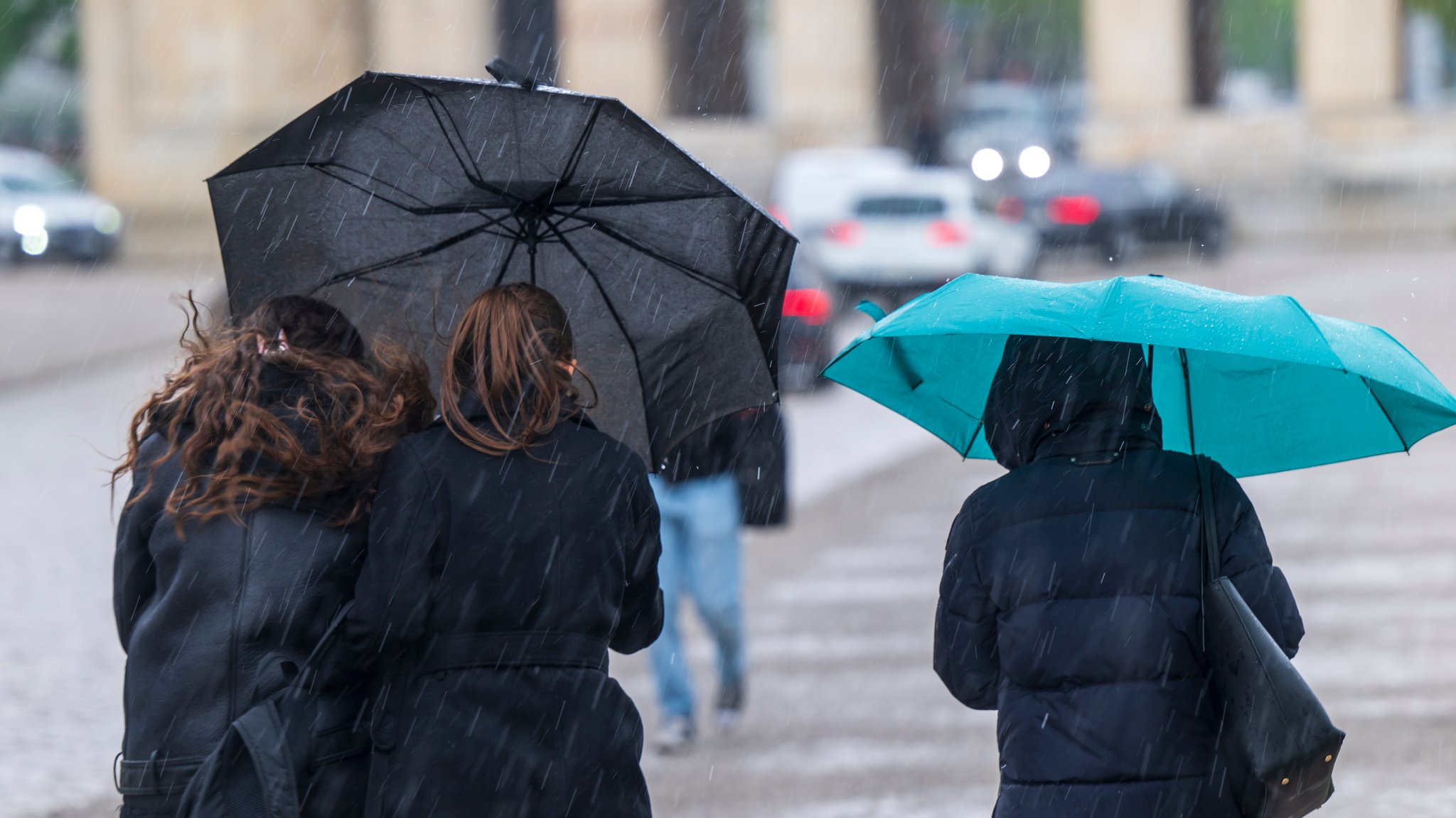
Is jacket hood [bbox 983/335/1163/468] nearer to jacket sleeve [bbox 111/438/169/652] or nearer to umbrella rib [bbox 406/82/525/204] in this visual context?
umbrella rib [bbox 406/82/525/204]

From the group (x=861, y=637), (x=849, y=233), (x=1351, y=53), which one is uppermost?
(x=1351, y=53)

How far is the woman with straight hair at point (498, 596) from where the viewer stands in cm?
339

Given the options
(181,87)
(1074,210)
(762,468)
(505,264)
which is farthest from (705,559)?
(181,87)

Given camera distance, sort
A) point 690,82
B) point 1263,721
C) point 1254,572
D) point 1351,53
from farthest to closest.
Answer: point 690,82, point 1351,53, point 1254,572, point 1263,721

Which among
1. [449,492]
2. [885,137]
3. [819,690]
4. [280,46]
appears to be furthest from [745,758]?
[885,137]

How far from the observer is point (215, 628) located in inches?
134

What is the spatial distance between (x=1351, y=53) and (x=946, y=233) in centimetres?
1632

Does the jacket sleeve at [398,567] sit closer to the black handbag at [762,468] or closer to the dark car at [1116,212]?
the black handbag at [762,468]

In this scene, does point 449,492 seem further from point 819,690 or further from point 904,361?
point 819,690

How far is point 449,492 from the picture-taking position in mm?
3414

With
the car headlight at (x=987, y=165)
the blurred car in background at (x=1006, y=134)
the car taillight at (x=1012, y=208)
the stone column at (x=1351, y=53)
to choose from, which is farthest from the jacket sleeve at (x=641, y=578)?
the stone column at (x=1351, y=53)

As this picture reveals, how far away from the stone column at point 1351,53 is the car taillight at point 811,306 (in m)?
23.1

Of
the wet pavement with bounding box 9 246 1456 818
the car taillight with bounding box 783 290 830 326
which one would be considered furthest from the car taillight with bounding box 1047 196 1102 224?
the wet pavement with bounding box 9 246 1456 818

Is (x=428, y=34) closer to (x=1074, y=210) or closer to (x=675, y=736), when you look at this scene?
(x=1074, y=210)
